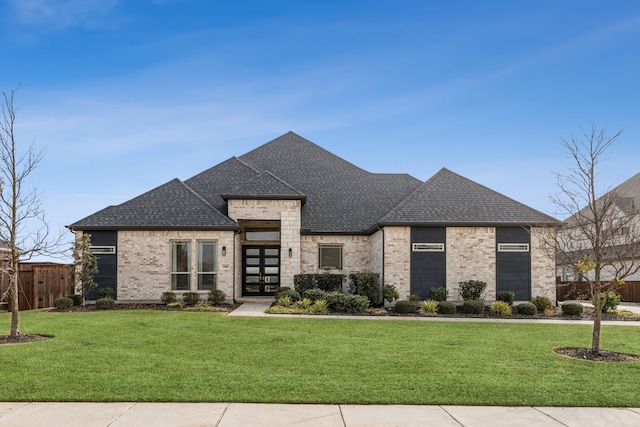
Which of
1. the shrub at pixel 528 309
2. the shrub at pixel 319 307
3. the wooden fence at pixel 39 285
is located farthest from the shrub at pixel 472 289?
the wooden fence at pixel 39 285

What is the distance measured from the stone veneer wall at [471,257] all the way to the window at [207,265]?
9.75m

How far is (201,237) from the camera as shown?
2273 centimetres

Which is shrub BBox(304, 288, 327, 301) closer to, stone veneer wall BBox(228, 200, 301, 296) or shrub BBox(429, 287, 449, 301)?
stone veneer wall BBox(228, 200, 301, 296)

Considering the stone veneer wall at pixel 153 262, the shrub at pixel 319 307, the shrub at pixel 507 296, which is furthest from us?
the stone veneer wall at pixel 153 262

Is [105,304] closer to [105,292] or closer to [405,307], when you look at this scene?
[105,292]

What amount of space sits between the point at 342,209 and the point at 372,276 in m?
5.86

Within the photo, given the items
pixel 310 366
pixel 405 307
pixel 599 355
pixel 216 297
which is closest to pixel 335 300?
pixel 405 307

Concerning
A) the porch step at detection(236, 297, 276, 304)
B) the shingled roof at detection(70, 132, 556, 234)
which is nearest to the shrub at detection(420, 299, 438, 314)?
the shingled roof at detection(70, 132, 556, 234)

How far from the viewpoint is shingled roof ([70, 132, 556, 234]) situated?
22.5 meters

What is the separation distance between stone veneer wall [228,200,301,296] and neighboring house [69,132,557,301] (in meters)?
0.04

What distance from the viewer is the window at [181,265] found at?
22.7m

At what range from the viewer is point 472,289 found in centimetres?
2145

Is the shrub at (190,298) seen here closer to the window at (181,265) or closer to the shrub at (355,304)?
the window at (181,265)

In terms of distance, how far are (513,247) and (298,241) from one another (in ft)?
30.1
